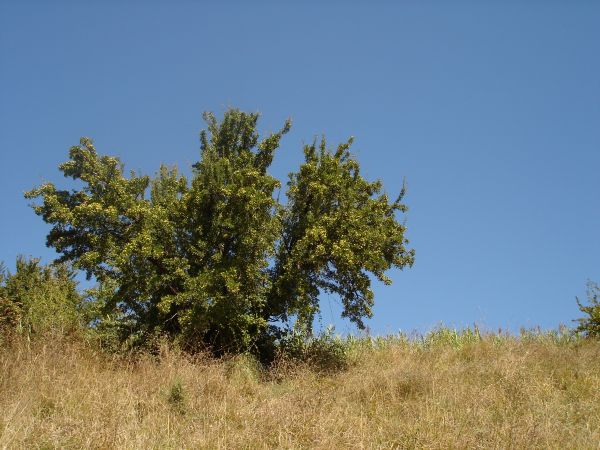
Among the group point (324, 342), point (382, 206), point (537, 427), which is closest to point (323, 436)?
point (537, 427)

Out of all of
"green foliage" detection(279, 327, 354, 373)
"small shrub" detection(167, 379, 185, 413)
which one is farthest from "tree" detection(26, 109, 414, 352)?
"small shrub" detection(167, 379, 185, 413)

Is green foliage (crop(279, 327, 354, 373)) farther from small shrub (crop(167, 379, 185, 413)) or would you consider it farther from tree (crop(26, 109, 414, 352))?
small shrub (crop(167, 379, 185, 413))

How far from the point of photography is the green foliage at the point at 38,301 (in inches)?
520

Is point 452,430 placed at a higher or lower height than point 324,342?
lower

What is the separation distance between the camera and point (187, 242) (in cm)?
1611

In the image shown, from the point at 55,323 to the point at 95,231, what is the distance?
11.5ft

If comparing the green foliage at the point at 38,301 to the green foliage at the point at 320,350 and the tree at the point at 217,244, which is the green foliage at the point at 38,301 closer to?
the tree at the point at 217,244

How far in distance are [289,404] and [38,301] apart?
36.2ft

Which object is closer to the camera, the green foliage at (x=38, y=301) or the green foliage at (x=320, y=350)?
the green foliage at (x=38, y=301)

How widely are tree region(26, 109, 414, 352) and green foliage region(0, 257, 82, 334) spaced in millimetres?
1727

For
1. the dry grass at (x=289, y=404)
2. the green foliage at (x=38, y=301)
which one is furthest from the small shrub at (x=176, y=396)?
the green foliage at (x=38, y=301)

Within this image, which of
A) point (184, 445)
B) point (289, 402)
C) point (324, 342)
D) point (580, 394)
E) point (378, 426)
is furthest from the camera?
point (324, 342)

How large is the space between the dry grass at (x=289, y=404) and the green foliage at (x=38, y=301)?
212cm

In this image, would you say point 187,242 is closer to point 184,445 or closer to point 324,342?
point 324,342
